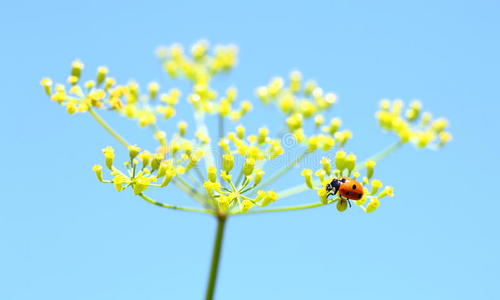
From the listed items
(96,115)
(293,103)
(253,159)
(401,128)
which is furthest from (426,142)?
(96,115)

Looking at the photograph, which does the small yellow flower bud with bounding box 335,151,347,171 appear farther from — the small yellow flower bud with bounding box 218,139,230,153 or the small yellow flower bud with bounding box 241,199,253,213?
the small yellow flower bud with bounding box 218,139,230,153

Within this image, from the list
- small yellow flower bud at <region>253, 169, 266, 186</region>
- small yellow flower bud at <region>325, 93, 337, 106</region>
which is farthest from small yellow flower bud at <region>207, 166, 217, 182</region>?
small yellow flower bud at <region>325, 93, 337, 106</region>

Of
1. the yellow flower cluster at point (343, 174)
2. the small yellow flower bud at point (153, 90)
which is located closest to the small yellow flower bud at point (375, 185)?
the yellow flower cluster at point (343, 174)

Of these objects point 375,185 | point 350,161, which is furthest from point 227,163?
point 375,185

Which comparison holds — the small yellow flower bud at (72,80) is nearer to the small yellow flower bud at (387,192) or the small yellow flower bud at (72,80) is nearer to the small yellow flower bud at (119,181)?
the small yellow flower bud at (119,181)

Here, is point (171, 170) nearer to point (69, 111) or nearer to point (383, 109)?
point (69, 111)
